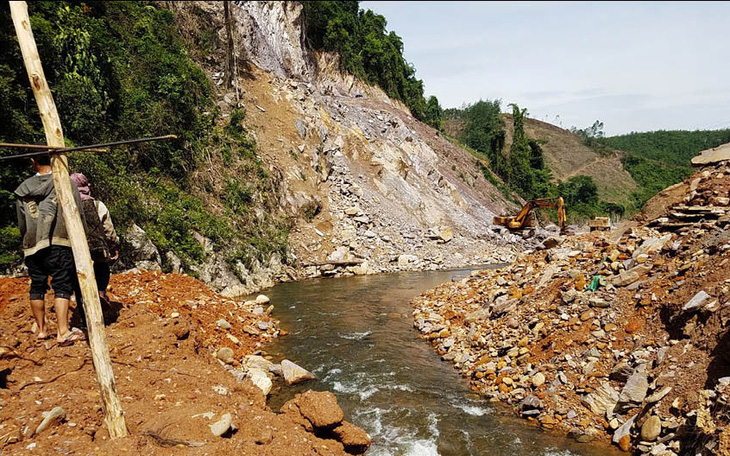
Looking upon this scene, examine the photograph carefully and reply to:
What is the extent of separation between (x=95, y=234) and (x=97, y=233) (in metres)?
0.03

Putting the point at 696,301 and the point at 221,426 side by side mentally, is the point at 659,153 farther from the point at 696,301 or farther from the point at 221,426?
the point at 221,426

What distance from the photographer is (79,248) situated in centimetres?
362

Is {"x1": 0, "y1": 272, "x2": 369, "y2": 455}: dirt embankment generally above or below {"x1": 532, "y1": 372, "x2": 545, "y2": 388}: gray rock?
above

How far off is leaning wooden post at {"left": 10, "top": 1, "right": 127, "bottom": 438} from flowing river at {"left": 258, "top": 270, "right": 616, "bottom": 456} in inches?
108

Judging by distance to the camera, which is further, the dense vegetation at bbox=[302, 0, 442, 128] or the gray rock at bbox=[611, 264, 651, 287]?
the dense vegetation at bbox=[302, 0, 442, 128]

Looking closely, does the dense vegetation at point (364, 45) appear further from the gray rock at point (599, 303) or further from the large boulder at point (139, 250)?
the gray rock at point (599, 303)

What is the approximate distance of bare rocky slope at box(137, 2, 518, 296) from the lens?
19.5m

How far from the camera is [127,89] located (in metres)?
15.2

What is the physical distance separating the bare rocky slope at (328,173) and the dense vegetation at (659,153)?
6012 centimetres

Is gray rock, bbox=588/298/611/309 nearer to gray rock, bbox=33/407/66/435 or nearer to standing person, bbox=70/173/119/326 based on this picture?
gray rock, bbox=33/407/66/435

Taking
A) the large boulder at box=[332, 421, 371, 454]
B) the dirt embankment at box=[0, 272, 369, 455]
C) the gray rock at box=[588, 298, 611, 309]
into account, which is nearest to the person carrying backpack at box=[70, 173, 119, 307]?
the dirt embankment at box=[0, 272, 369, 455]

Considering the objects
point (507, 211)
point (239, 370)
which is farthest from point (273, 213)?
point (507, 211)

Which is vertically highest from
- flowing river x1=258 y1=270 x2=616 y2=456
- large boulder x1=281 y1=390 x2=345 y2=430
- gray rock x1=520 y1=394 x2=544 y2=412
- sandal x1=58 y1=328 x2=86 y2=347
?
sandal x1=58 y1=328 x2=86 y2=347

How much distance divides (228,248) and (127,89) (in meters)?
7.64
